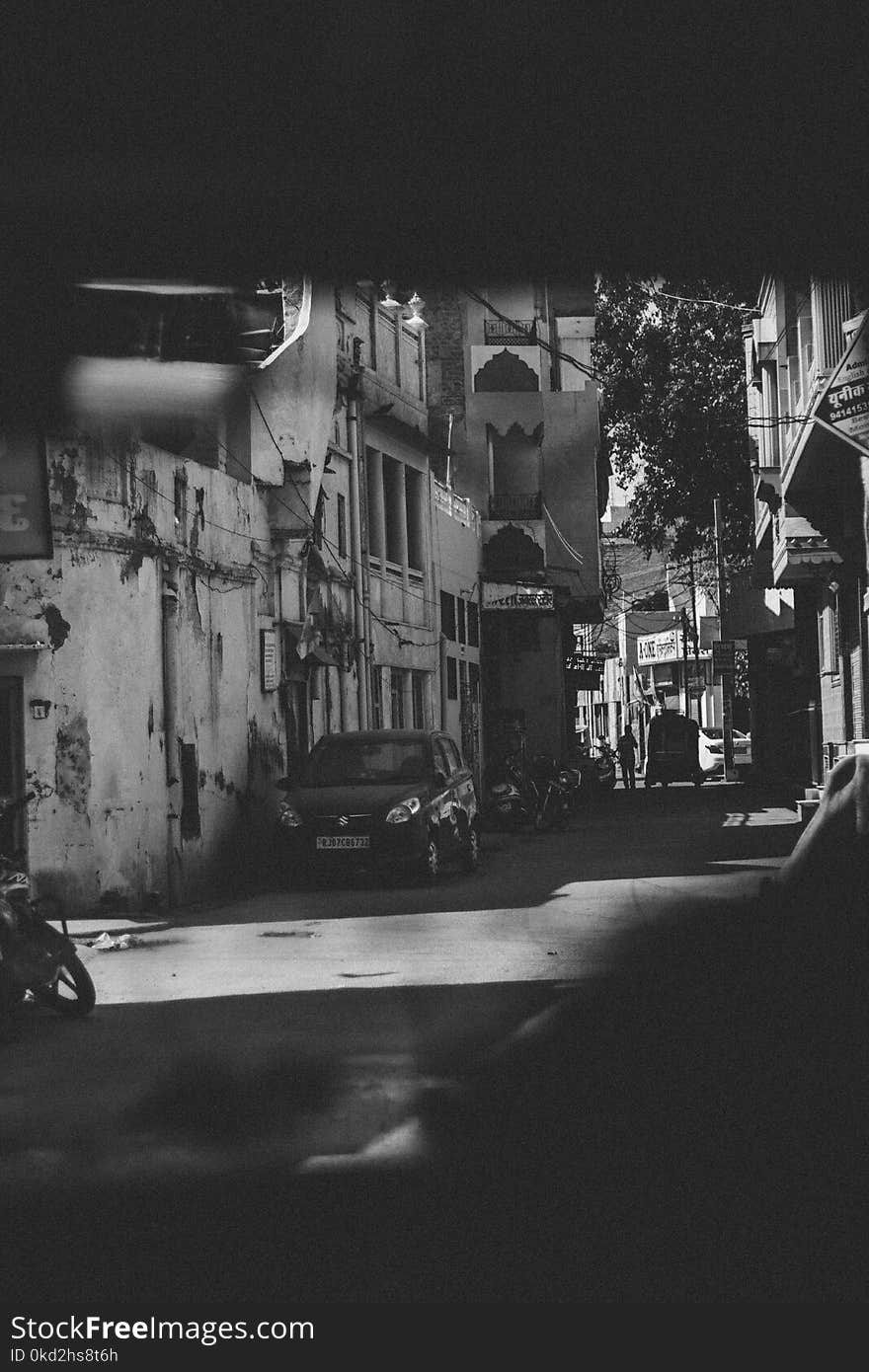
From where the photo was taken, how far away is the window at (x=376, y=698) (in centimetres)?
1973

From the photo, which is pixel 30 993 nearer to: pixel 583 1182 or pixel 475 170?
pixel 583 1182

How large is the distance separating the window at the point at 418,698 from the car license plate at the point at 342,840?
352 inches

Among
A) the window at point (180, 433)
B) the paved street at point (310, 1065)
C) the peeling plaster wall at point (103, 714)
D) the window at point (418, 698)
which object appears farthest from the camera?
the window at point (418, 698)

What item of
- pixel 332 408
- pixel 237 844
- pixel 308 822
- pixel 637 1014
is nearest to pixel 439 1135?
pixel 637 1014

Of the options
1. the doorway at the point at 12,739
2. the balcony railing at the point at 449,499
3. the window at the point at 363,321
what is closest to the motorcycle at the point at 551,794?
the doorway at the point at 12,739

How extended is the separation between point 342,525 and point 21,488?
1651 centimetres

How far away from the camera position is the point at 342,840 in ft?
41.9

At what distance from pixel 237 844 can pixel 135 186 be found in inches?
515

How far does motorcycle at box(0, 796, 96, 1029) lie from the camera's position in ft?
21.4

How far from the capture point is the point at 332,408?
152cm

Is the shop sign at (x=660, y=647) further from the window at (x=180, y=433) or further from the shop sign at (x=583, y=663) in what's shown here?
the window at (x=180, y=433)

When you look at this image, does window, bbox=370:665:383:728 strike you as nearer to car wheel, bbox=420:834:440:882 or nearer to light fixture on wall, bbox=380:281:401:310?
car wheel, bbox=420:834:440:882

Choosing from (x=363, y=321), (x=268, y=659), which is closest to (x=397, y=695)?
(x=268, y=659)

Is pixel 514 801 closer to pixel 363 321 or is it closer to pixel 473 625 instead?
pixel 473 625
